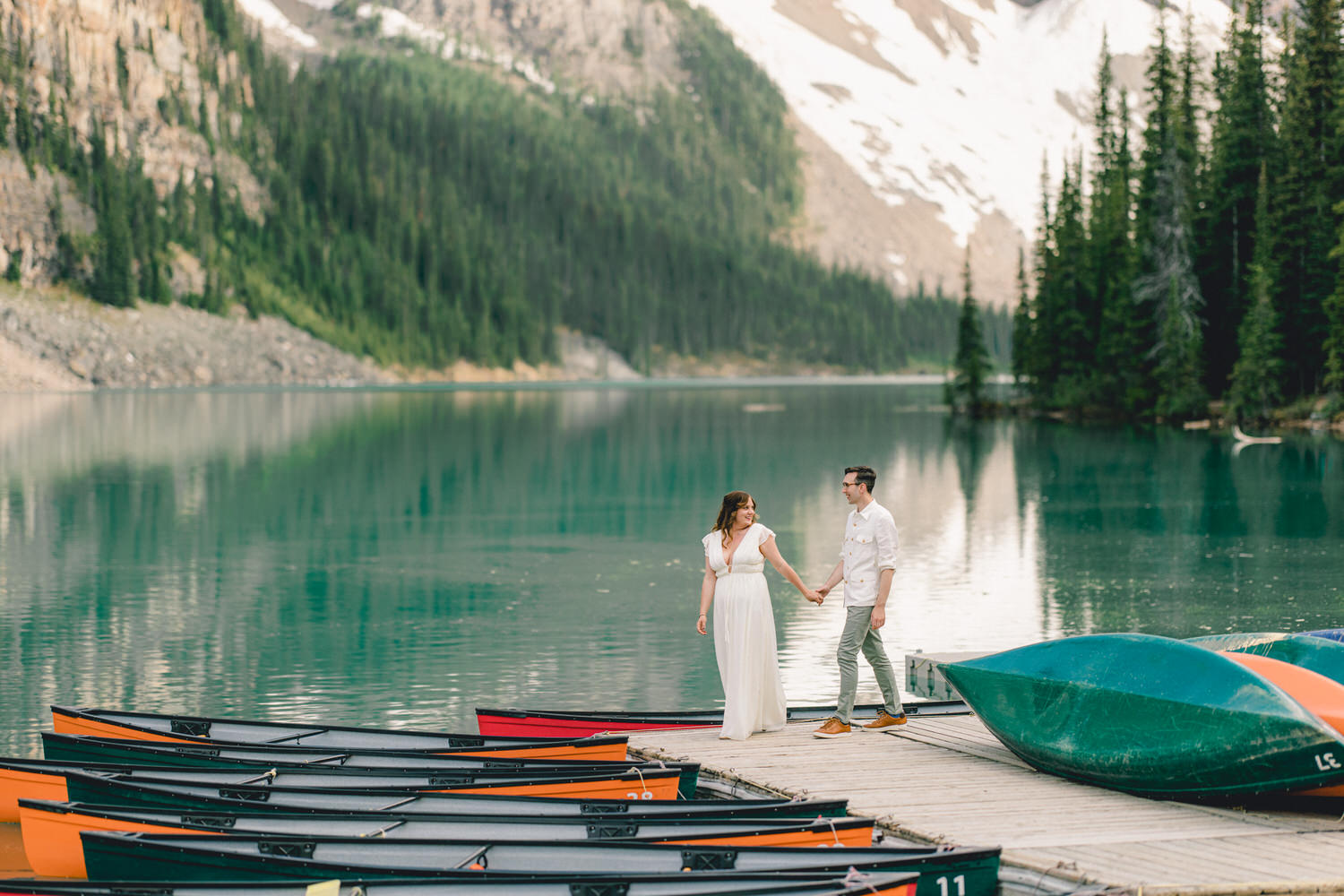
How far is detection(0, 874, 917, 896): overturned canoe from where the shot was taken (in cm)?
934

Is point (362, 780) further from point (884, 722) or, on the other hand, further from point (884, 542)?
point (884, 542)

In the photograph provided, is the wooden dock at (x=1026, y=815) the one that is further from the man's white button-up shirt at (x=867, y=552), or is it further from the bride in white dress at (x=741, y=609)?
the man's white button-up shirt at (x=867, y=552)

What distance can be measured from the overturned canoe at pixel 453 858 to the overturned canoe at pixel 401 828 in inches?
5.6

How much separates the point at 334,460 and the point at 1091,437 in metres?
44.7

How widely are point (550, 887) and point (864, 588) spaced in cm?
589

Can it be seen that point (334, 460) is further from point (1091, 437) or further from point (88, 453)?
point (1091, 437)

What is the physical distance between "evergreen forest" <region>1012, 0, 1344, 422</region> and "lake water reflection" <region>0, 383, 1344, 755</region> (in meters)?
8.92

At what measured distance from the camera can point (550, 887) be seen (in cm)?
968

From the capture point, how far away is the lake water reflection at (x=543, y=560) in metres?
23.9

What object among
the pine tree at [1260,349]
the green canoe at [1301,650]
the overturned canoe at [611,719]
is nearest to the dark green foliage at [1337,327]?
the pine tree at [1260,349]

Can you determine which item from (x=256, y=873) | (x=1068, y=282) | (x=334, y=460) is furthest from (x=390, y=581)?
(x=1068, y=282)

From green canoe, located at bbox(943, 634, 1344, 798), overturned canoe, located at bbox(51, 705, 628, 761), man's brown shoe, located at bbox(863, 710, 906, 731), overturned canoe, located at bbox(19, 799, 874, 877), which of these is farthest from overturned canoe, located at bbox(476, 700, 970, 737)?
overturned canoe, located at bbox(19, 799, 874, 877)

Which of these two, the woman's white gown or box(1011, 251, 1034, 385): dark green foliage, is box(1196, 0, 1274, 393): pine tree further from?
the woman's white gown

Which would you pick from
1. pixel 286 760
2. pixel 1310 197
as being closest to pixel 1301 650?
pixel 286 760
